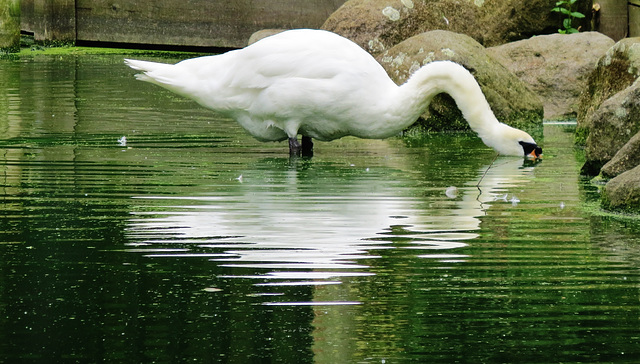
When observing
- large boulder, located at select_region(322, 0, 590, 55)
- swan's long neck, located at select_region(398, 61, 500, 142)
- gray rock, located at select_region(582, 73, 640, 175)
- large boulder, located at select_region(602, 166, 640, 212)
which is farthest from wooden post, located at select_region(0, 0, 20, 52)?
large boulder, located at select_region(602, 166, 640, 212)

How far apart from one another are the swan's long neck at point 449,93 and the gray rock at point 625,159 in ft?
4.05

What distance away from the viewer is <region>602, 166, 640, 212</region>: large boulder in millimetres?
6266

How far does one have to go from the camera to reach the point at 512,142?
8.45m

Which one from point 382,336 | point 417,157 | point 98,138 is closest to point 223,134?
point 98,138

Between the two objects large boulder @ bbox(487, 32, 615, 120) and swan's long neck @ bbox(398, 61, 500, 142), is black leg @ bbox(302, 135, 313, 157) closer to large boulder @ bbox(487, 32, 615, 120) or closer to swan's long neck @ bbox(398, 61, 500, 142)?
swan's long neck @ bbox(398, 61, 500, 142)

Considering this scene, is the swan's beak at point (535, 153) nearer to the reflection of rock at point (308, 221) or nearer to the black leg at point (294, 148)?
the reflection of rock at point (308, 221)

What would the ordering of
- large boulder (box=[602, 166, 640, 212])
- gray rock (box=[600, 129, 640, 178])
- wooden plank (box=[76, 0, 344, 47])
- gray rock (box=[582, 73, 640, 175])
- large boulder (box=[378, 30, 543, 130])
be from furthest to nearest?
wooden plank (box=[76, 0, 344, 47]), large boulder (box=[378, 30, 543, 130]), gray rock (box=[582, 73, 640, 175]), gray rock (box=[600, 129, 640, 178]), large boulder (box=[602, 166, 640, 212])

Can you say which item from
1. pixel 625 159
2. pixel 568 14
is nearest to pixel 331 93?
pixel 625 159

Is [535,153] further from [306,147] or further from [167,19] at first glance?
[167,19]

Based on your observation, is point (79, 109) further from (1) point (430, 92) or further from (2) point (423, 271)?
(2) point (423, 271)

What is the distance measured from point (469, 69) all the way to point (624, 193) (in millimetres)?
4515

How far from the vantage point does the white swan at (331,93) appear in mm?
8297

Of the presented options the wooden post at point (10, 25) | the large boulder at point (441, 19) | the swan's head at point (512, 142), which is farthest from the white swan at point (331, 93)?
the wooden post at point (10, 25)

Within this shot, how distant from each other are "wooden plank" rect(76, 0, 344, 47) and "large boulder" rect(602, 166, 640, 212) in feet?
36.0
